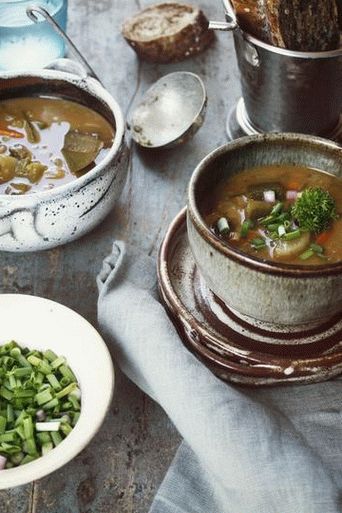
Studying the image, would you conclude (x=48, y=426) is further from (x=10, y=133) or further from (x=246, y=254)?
(x=10, y=133)

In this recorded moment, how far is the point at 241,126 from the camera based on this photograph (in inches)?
87.4

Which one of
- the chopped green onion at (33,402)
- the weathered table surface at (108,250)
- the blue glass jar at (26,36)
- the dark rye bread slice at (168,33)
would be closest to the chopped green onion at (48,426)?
the chopped green onion at (33,402)

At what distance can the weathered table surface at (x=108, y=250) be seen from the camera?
154 centimetres

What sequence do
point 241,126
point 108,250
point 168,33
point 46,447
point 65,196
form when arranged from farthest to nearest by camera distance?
1. point 168,33
2. point 241,126
3. point 108,250
4. point 65,196
5. point 46,447

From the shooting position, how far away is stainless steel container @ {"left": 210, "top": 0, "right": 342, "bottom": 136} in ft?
6.27

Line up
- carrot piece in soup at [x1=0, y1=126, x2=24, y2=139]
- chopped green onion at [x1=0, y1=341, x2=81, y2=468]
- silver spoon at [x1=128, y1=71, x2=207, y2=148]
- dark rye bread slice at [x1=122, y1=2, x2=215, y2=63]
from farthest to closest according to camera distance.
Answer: dark rye bread slice at [x1=122, y1=2, x2=215, y2=63] < silver spoon at [x1=128, y1=71, x2=207, y2=148] < carrot piece in soup at [x1=0, y1=126, x2=24, y2=139] < chopped green onion at [x1=0, y1=341, x2=81, y2=468]

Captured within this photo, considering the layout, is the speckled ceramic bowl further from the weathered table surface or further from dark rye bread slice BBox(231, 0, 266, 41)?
dark rye bread slice BBox(231, 0, 266, 41)

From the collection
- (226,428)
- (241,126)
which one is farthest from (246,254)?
(241,126)

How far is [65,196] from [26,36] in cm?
76

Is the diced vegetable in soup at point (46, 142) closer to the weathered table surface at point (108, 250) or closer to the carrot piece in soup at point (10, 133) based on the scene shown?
the carrot piece in soup at point (10, 133)

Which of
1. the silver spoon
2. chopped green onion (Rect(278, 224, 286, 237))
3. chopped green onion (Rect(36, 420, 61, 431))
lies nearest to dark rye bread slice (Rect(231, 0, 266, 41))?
the silver spoon

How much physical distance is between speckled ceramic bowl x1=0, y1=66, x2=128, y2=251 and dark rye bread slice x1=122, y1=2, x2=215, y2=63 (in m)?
0.47

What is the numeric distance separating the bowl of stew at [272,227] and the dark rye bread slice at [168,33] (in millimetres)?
842

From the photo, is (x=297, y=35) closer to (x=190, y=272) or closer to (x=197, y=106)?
(x=197, y=106)
